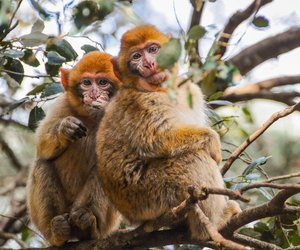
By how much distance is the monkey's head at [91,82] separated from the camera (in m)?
6.91

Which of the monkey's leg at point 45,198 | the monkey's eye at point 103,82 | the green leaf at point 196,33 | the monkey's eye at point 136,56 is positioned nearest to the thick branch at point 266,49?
the monkey's eye at point 103,82

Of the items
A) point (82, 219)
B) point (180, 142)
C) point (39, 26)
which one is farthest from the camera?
point (82, 219)

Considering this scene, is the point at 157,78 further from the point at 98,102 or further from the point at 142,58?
the point at 98,102

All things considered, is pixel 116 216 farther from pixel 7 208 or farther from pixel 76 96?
pixel 7 208

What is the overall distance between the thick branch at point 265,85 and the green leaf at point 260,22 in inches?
173

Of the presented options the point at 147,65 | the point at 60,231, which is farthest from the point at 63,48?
the point at 60,231

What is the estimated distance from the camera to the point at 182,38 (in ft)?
13.2

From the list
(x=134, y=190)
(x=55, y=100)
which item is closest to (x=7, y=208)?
(x=55, y=100)

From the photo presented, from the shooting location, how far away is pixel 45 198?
22.4 feet

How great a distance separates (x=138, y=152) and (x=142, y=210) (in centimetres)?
52

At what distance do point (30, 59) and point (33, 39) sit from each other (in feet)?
2.13

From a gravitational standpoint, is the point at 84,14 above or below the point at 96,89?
above

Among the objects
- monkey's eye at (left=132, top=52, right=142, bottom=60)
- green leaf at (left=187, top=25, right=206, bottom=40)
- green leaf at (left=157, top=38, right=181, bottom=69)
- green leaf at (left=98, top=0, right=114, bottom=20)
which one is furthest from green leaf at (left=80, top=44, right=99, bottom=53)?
green leaf at (left=157, top=38, right=181, bottom=69)

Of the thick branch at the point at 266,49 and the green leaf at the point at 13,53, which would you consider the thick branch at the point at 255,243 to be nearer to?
the green leaf at the point at 13,53
